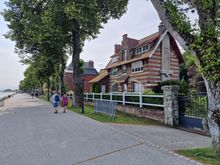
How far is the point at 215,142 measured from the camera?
25.4 feet

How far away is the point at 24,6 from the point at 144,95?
16.1 meters

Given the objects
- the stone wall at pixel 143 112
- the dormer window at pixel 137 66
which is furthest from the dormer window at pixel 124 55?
the stone wall at pixel 143 112

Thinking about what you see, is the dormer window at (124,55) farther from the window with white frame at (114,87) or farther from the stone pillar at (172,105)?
the stone pillar at (172,105)

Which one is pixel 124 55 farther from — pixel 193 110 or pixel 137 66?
pixel 193 110

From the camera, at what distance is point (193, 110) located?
13109 mm

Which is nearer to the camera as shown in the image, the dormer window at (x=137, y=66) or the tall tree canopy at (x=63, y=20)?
the tall tree canopy at (x=63, y=20)

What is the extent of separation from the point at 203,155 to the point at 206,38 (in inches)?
123

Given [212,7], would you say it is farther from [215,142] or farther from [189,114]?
[189,114]

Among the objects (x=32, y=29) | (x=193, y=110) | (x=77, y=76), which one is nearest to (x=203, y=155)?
(x=193, y=110)

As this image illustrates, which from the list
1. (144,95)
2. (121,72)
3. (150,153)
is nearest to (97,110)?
(144,95)

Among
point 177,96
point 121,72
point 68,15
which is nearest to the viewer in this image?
point 177,96

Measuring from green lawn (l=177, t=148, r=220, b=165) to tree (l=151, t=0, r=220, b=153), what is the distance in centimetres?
26

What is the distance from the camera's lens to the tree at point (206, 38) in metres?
7.37

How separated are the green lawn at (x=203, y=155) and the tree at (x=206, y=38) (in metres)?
0.26
